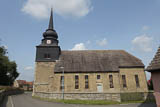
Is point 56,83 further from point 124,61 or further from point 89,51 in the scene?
point 124,61

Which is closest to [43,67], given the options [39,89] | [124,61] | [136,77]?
[39,89]

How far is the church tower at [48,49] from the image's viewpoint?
26.5 meters

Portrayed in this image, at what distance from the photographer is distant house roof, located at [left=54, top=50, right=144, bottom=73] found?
2483 centimetres

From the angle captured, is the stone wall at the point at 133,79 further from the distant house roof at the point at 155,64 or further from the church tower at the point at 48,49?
the distant house roof at the point at 155,64

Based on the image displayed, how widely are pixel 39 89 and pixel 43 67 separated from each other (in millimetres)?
4934

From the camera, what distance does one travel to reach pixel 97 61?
27125 mm

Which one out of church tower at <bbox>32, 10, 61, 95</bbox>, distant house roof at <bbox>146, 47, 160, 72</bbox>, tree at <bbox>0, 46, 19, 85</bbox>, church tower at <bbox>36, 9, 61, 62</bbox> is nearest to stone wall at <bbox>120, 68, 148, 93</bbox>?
church tower at <bbox>32, 10, 61, 95</bbox>

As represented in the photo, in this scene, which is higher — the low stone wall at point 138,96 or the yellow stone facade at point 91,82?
the yellow stone facade at point 91,82

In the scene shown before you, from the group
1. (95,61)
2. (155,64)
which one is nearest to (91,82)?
(95,61)

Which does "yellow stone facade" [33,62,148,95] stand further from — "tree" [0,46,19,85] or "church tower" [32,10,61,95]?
"tree" [0,46,19,85]

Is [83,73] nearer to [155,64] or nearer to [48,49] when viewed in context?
[48,49]

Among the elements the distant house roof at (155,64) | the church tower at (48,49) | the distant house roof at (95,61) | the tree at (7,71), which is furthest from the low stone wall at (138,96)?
the tree at (7,71)

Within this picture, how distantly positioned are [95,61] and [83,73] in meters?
4.77

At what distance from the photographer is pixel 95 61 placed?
2712 centimetres
